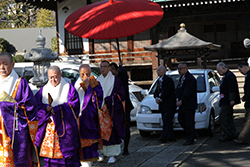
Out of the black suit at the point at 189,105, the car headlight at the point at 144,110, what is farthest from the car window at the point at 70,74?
the black suit at the point at 189,105

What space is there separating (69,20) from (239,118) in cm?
736

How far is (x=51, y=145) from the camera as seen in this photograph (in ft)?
15.7

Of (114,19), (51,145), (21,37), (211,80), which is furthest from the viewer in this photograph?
(21,37)

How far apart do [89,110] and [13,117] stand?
1615 mm

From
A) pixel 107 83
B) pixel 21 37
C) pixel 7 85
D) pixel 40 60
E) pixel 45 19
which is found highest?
pixel 45 19

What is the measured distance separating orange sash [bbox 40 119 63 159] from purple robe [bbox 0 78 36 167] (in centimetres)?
34

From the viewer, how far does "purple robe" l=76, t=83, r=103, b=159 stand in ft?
18.3

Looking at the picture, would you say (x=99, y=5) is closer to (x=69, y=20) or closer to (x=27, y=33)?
(x=69, y=20)

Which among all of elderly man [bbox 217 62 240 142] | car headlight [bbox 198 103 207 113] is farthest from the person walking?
car headlight [bbox 198 103 207 113]

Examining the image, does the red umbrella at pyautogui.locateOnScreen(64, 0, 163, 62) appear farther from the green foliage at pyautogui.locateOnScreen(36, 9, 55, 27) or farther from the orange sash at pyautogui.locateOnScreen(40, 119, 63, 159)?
the green foliage at pyautogui.locateOnScreen(36, 9, 55, 27)

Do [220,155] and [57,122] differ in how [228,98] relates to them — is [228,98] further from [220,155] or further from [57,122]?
[57,122]

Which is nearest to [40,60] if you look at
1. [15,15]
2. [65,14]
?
[65,14]

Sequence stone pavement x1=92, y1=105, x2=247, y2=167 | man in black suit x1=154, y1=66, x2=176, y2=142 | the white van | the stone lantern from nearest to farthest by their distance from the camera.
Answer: stone pavement x1=92, y1=105, x2=247, y2=167
man in black suit x1=154, y1=66, x2=176, y2=142
the stone lantern
the white van

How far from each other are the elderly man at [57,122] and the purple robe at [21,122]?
0.35 meters
